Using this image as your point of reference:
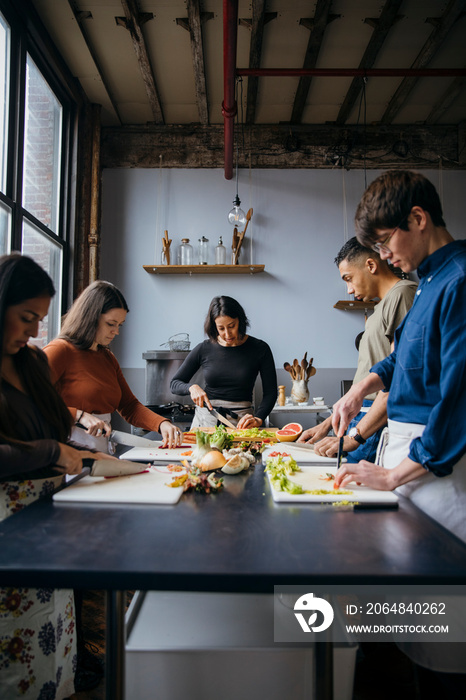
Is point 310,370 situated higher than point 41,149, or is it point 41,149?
point 41,149

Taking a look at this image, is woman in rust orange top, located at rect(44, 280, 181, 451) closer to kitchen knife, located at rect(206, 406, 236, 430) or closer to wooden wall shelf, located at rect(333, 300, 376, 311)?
kitchen knife, located at rect(206, 406, 236, 430)

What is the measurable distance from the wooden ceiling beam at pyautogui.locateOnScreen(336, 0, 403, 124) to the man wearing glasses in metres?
2.61

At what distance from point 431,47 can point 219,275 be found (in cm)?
284

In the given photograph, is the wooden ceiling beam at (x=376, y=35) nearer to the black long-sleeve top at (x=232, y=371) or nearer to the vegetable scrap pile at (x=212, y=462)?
the black long-sleeve top at (x=232, y=371)

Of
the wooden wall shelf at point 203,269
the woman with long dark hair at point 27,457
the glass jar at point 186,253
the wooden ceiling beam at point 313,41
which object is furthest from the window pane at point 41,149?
the woman with long dark hair at point 27,457

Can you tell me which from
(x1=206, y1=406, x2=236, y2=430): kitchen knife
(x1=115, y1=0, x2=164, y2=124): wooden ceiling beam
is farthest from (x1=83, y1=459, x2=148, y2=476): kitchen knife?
(x1=115, y1=0, x2=164, y2=124): wooden ceiling beam

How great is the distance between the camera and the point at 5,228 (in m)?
3.29

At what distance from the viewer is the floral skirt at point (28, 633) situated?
4.13 ft

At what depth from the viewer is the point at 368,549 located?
929 millimetres

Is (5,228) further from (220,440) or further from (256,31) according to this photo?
(256,31)

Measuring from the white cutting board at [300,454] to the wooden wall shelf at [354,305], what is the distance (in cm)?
308

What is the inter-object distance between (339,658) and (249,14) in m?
4.31

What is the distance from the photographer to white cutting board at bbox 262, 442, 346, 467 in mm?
1787

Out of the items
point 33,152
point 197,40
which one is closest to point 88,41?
point 197,40
